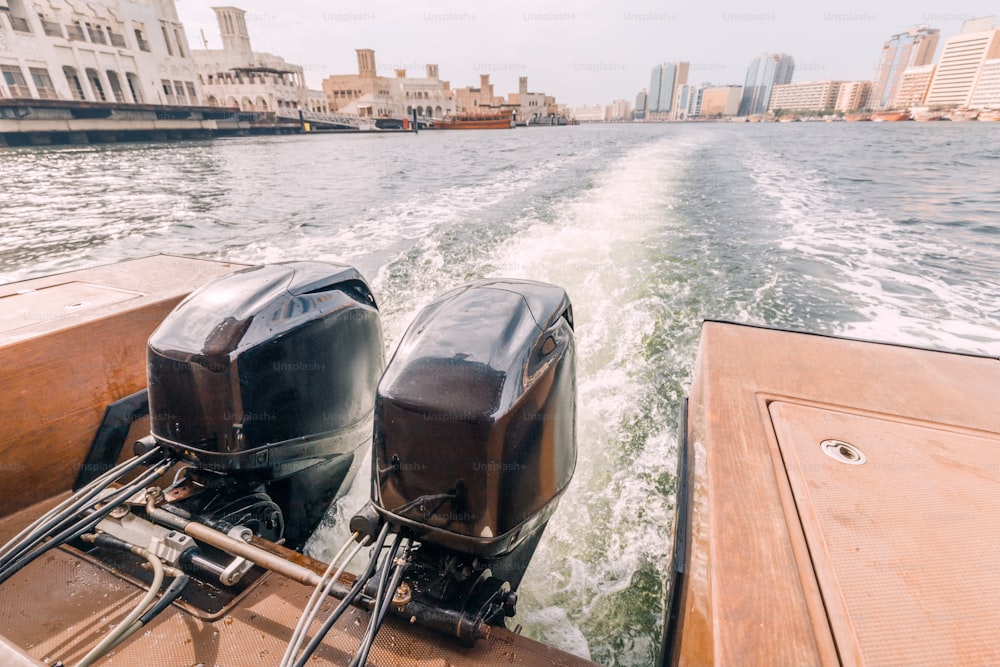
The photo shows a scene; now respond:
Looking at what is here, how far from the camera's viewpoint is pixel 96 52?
33375 mm

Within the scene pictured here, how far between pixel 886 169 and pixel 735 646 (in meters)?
17.1

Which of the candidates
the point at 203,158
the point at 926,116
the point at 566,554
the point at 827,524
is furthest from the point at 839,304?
the point at 926,116

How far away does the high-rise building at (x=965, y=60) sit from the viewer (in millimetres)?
61281

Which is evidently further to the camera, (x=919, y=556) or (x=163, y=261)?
(x=163, y=261)

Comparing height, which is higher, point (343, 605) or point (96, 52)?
point (96, 52)

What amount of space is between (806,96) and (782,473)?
130066 mm

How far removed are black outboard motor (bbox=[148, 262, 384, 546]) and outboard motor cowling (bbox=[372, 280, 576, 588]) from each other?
0.49 meters

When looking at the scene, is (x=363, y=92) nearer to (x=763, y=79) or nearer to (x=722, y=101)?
(x=722, y=101)

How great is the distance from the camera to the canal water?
2145 millimetres

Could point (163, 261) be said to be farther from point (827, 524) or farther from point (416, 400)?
point (827, 524)

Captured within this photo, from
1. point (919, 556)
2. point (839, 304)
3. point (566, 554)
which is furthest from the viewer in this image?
point (839, 304)

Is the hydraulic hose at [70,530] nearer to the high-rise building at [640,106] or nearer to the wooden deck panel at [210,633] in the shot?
the wooden deck panel at [210,633]

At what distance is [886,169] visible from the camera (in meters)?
13.1

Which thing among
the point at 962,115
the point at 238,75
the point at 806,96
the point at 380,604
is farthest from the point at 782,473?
the point at 806,96
